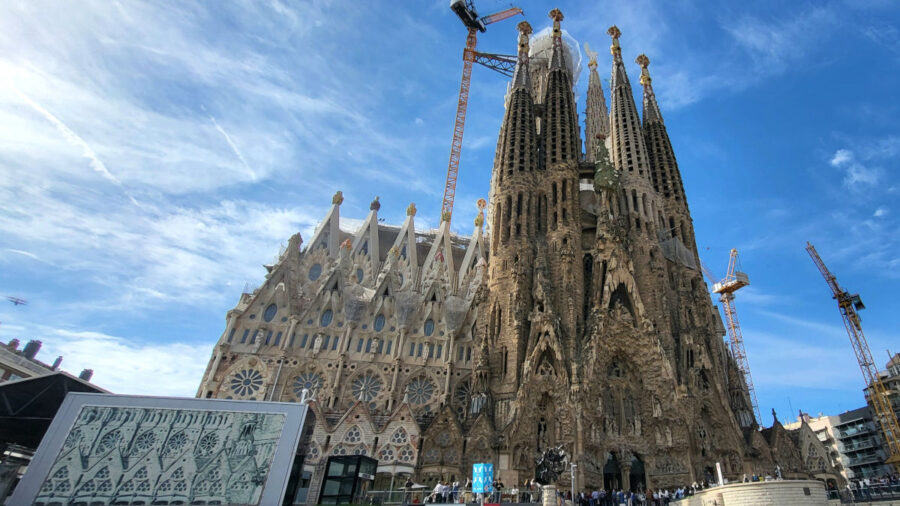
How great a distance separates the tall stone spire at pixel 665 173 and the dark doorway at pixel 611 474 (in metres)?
20.4

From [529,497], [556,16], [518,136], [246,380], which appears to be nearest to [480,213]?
[518,136]

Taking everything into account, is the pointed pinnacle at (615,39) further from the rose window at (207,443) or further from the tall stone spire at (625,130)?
the rose window at (207,443)

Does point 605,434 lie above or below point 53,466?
above

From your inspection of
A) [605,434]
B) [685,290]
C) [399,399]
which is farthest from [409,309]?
[685,290]

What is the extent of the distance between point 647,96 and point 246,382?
47406 millimetres

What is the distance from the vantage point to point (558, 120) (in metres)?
45.4

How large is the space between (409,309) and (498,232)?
939 centimetres

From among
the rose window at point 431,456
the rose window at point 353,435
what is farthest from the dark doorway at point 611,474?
the rose window at point 353,435

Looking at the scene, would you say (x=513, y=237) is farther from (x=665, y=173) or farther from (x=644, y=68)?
(x=644, y=68)

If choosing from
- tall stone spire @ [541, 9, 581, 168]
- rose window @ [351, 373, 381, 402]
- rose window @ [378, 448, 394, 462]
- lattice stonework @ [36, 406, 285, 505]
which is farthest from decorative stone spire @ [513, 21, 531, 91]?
lattice stonework @ [36, 406, 285, 505]

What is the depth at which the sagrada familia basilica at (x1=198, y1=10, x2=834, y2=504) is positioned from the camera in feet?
99.8

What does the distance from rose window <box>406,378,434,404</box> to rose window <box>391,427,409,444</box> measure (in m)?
6.71

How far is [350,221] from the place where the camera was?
203ft

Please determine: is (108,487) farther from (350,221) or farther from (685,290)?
(350,221)
